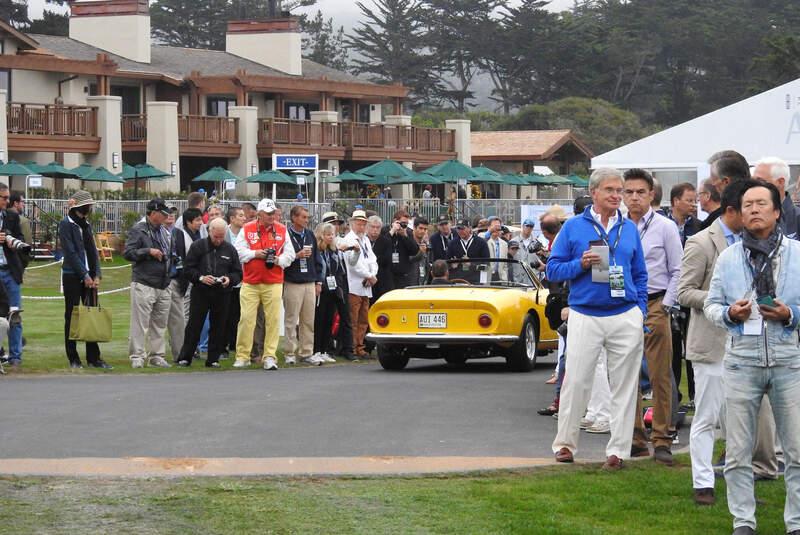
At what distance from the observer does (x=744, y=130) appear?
2545 cm

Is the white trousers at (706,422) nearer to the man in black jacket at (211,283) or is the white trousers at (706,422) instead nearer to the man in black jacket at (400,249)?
the man in black jacket at (211,283)

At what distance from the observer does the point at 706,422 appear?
326 inches

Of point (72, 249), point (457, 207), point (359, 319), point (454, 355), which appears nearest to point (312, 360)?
point (359, 319)

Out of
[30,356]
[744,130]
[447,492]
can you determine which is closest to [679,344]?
[447,492]

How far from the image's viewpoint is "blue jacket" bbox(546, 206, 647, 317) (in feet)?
30.4

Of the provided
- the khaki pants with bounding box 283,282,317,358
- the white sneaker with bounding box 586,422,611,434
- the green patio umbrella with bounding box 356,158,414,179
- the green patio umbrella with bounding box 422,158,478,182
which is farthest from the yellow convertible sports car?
the green patio umbrella with bounding box 422,158,478,182

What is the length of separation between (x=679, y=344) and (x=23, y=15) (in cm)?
7694

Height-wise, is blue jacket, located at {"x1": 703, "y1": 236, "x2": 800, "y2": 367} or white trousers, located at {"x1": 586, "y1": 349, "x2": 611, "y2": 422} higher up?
blue jacket, located at {"x1": 703, "y1": 236, "x2": 800, "y2": 367}

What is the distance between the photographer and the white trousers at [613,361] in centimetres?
927

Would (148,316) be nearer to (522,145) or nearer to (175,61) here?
(175,61)

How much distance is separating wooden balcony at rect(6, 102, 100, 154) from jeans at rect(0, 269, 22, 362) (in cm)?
3208

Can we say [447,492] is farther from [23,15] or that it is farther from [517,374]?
[23,15]

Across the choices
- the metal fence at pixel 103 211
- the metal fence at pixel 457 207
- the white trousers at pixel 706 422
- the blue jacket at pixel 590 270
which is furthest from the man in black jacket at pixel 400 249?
the metal fence at pixel 457 207

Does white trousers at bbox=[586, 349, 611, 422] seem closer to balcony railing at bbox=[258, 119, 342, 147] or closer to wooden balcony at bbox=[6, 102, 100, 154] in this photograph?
wooden balcony at bbox=[6, 102, 100, 154]
